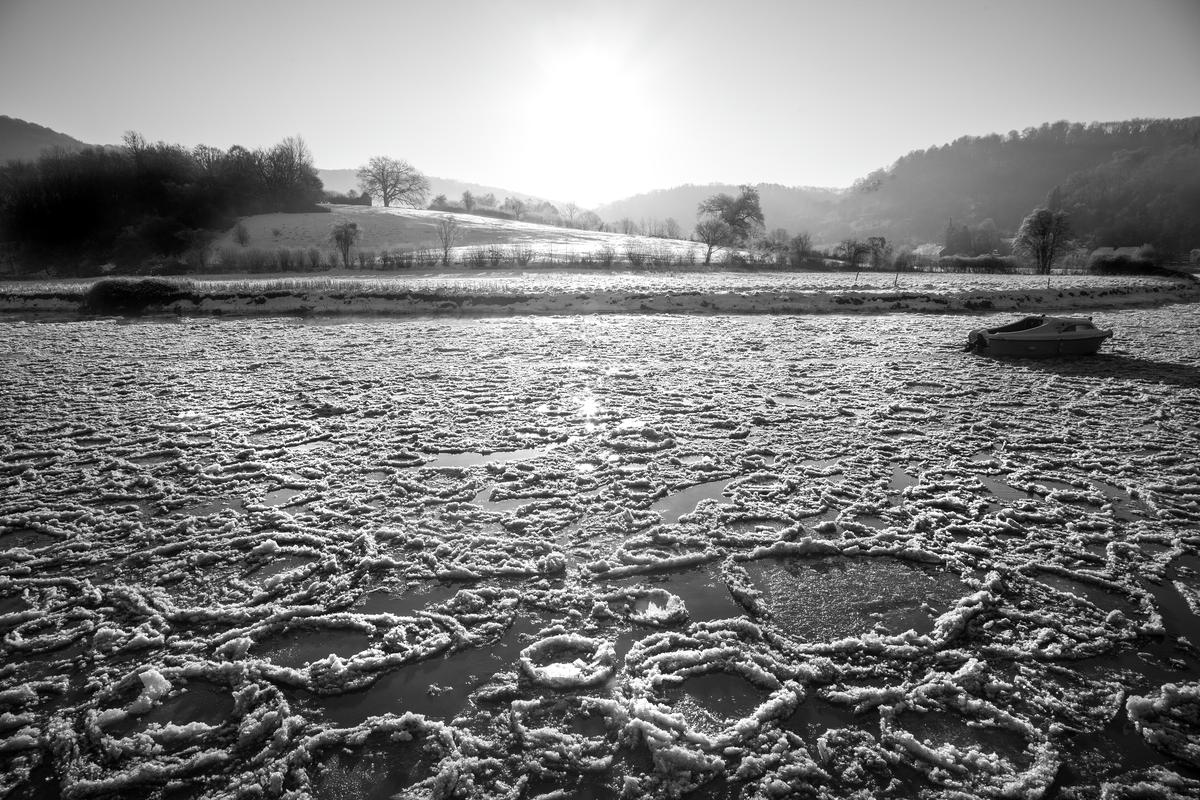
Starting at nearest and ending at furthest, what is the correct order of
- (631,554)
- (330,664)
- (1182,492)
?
(330,664) < (631,554) < (1182,492)

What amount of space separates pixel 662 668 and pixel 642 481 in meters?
2.92

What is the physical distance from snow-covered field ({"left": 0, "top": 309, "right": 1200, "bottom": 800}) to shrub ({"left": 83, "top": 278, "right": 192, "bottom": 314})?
14.7m

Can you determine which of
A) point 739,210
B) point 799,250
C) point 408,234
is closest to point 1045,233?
point 799,250

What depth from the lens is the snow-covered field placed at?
294 centimetres

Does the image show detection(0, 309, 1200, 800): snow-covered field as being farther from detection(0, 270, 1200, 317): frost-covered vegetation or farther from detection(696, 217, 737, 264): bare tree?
detection(696, 217, 737, 264): bare tree

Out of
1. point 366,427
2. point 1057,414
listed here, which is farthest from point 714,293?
point 366,427

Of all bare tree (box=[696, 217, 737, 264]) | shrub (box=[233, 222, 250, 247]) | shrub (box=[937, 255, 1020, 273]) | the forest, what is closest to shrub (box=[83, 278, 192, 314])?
shrub (box=[233, 222, 250, 247])

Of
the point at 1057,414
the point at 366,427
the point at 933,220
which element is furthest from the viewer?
the point at 933,220

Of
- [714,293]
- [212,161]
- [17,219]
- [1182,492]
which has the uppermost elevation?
[212,161]

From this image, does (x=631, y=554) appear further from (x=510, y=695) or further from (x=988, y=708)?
(x=988, y=708)

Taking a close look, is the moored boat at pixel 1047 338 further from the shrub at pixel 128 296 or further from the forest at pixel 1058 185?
→ the forest at pixel 1058 185

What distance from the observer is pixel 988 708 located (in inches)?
126

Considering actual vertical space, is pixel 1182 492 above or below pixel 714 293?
below

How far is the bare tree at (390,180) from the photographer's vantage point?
8275 centimetres
